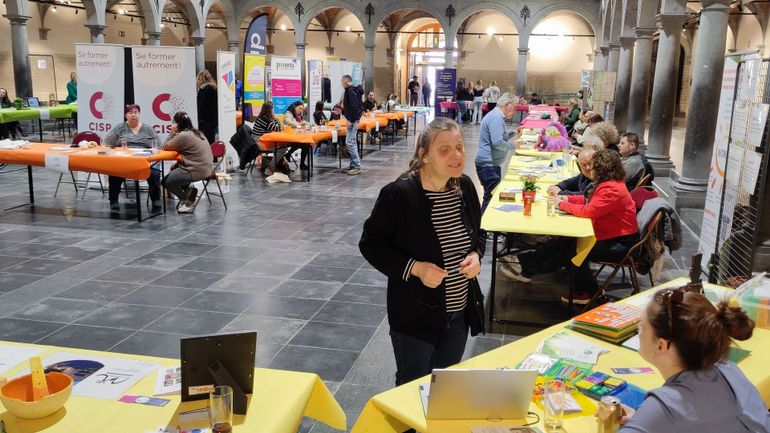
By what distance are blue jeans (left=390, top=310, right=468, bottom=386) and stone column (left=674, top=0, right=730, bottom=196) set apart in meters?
6.12

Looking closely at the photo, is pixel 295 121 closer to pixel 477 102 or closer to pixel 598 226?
pixel 598 226

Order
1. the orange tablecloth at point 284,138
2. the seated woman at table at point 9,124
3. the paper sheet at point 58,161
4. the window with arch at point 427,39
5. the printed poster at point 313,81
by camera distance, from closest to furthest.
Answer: the paper sheet at point 58,161 < the orange tablecloth at point 284,138 < the printed poster at point 313,81 < the seated woman at table at point 9,124 < the window with arch at point 427,39

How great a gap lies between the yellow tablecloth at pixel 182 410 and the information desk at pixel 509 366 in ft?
0.67

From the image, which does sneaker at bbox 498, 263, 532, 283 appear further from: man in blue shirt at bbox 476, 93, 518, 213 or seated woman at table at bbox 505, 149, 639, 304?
man in blue shirt at bbox 476, 93, 518, 213

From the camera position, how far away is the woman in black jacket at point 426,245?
2543 millimetres

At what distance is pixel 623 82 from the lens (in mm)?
14547

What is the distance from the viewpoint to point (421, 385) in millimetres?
2242

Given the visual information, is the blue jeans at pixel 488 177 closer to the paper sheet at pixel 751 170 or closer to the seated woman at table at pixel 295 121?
the paper sheet at pixel 751 170

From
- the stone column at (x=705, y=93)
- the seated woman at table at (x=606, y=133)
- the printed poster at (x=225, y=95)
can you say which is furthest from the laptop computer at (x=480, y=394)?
the printed poster at (x=225, y=95)

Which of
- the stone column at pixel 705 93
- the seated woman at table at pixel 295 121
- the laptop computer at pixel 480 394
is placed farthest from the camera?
the seated woman at table at pixel 295 121

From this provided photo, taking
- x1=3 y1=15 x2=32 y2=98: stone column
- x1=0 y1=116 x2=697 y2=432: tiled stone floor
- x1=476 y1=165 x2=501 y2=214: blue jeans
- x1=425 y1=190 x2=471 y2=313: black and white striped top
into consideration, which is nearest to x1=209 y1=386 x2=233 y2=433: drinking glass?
x1=425 y1=190 x2=471 y2=313: black and white striped top

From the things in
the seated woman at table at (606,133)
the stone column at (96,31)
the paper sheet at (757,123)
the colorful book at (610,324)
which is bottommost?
the colorful book at (610,324)

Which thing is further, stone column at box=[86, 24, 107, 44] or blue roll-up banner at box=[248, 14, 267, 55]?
stone column at box=[86, 24, 107, 44]

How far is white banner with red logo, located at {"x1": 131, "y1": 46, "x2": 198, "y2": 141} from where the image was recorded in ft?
28.8
